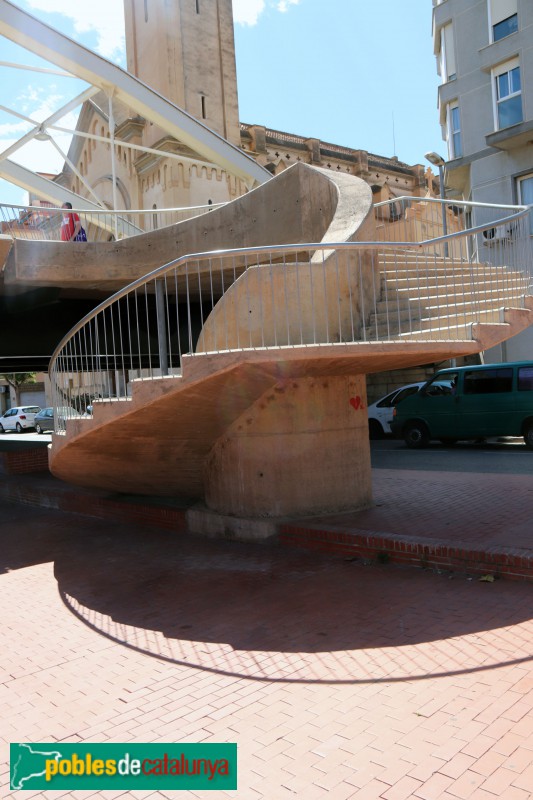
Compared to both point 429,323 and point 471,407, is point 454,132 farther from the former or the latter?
point 429,323

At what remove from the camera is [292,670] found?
4.29 meters

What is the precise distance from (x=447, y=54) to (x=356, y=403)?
20.8m

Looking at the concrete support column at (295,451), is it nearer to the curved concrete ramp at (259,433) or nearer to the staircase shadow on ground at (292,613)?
the curved concrete ramp at (259,433)

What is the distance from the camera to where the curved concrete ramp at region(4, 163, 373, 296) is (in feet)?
29.0

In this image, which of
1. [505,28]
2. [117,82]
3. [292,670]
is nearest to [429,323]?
[292,670]

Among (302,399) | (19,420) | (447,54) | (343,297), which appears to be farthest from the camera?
(19,420)

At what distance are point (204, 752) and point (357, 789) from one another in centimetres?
84

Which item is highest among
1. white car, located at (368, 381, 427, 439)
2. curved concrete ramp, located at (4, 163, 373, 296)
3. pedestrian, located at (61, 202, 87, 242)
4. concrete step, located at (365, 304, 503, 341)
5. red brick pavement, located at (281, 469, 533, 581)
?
pedestrian, located at (61, 202, 87, 242)

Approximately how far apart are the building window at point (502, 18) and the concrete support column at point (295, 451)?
740 inches

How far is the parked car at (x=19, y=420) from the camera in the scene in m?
35.4

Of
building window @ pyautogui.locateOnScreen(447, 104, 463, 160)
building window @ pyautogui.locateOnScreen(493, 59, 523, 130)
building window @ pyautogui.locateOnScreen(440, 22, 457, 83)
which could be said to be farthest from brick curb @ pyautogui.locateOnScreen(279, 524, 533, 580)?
building window @ pyautogui.locateOnScreen(440, 22, 457, 83)

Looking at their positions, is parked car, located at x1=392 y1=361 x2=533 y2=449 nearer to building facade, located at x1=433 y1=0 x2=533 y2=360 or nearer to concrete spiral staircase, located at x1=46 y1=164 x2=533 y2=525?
building facade, located at x1=433 y1=0 x2=533 y2=360

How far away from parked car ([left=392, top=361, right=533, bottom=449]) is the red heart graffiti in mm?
7771

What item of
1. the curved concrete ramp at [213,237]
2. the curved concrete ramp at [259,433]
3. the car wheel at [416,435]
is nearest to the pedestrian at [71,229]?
the curved concrete ramp at [213,237]
